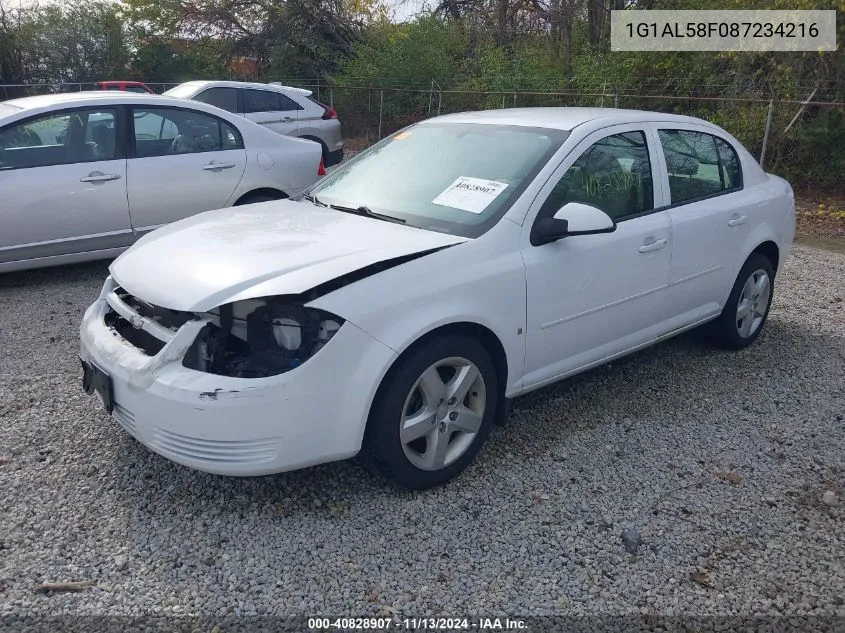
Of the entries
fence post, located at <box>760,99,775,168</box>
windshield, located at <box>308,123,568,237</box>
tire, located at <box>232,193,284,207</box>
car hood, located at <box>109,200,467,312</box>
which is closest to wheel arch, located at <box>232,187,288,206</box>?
tire, located at <box>232,193,284,207</box>

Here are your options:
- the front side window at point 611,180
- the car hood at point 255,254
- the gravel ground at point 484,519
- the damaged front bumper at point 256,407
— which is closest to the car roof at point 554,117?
the front side window at point 611,180

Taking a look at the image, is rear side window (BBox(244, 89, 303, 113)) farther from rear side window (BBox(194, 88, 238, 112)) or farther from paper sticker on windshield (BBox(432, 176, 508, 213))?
paper sticker on windshield (BBox(432, 176, 508, 213))

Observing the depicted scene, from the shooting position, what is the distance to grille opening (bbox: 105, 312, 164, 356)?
Answer: 10.4 feet

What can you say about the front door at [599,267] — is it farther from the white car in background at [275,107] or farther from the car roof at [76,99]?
the white car in background at [275,107]

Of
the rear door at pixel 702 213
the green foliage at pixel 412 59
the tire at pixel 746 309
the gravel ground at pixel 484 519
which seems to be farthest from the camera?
the green foliage at pixel 412 59

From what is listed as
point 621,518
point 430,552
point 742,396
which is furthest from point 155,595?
point 742,396

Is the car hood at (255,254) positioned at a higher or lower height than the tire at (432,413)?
higher

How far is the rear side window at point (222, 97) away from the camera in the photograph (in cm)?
1214

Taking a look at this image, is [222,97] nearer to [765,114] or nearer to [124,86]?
[124,86]

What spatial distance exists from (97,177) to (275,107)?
23.3ft

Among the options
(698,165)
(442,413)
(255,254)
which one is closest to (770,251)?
(698,165)

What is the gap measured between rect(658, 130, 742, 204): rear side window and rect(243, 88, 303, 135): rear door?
9040 mm

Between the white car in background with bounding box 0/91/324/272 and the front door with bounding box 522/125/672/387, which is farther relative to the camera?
the white car in background with bounding box 0/91/324/272

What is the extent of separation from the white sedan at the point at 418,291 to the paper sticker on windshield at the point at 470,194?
0.04 feet
